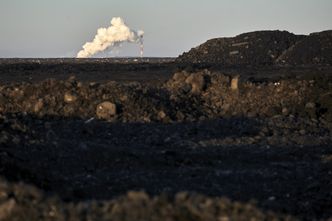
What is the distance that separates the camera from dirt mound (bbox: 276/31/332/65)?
263 feet

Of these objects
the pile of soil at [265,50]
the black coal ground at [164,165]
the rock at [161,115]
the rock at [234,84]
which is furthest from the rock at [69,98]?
the pile of soil at [265,50]

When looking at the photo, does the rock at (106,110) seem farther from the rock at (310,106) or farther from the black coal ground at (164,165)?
Result: the rock at (310,106)

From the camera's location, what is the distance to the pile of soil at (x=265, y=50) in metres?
82.3

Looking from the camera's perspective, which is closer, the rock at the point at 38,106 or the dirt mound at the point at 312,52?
the rock at the point at 38,106

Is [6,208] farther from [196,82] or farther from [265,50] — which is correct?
[265,50]

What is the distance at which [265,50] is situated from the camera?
9356 cm

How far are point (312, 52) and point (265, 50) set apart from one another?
11.4m

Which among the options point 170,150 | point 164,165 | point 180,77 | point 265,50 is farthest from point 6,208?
point 265,50

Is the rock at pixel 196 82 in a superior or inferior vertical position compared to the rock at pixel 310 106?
superior

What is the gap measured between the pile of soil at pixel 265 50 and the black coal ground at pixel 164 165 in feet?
183

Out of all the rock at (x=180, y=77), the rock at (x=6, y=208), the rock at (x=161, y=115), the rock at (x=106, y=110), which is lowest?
the rock at (x=161, y=115)

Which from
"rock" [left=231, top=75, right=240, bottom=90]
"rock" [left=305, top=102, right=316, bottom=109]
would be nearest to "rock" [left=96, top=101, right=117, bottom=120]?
"rock" [left=231, top=75, right=240, bottom=90]

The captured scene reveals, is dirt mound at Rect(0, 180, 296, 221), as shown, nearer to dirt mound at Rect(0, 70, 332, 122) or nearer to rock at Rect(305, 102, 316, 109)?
dirt mound at Rect(0, 70, 332, 122)

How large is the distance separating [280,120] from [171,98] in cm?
440
